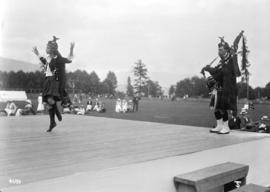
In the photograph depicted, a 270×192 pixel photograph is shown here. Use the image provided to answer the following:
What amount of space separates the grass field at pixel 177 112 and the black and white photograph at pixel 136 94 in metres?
0.02

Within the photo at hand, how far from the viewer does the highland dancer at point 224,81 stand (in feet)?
19.3

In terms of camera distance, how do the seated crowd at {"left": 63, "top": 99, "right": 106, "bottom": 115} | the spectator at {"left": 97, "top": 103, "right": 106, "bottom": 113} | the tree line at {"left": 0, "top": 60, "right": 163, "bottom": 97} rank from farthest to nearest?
the seated crowd at {"left": 63, "top": 99, "right": 106, "bottom": 115}
the spectator at {"left": 97, "top": 103, "right": 106, "bottom": 113}
the tree line at {"left": 0, "top": 60, "right": 163, "bottom": 97}

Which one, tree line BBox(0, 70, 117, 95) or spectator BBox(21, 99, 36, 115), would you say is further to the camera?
spectator BBox(21, 99, 36, 115)

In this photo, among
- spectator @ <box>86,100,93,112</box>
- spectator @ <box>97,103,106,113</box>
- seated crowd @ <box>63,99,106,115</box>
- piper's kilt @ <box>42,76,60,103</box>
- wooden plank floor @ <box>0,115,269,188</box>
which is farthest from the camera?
seated crowd @ <box>63,99,106,115</box>

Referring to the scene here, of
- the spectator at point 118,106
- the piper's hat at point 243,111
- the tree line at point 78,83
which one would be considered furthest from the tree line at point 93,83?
the piper's hat at point 243,111

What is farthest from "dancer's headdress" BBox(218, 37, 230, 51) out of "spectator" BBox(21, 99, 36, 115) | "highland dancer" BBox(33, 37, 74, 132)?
"spectator" BBox(21, 99, 36, 115)

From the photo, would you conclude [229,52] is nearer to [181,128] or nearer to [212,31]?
[212,31]

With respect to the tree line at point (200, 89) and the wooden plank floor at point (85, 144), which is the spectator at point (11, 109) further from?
the tree line at point (200, 89)

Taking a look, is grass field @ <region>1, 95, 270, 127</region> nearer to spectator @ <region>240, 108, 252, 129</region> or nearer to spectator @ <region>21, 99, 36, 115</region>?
spectator @ <region>240, 108, 252, 129</region>

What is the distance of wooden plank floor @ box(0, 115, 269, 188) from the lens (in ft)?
10.3

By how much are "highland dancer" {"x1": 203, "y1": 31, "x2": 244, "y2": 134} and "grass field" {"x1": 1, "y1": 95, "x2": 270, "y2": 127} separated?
25 cm

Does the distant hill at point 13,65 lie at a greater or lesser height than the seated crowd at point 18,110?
greater

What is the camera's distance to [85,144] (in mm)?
4293

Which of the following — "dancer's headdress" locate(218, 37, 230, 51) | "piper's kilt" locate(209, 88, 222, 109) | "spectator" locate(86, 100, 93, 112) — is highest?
"dancer's headdress" locate(218, 37, 230, 51)
